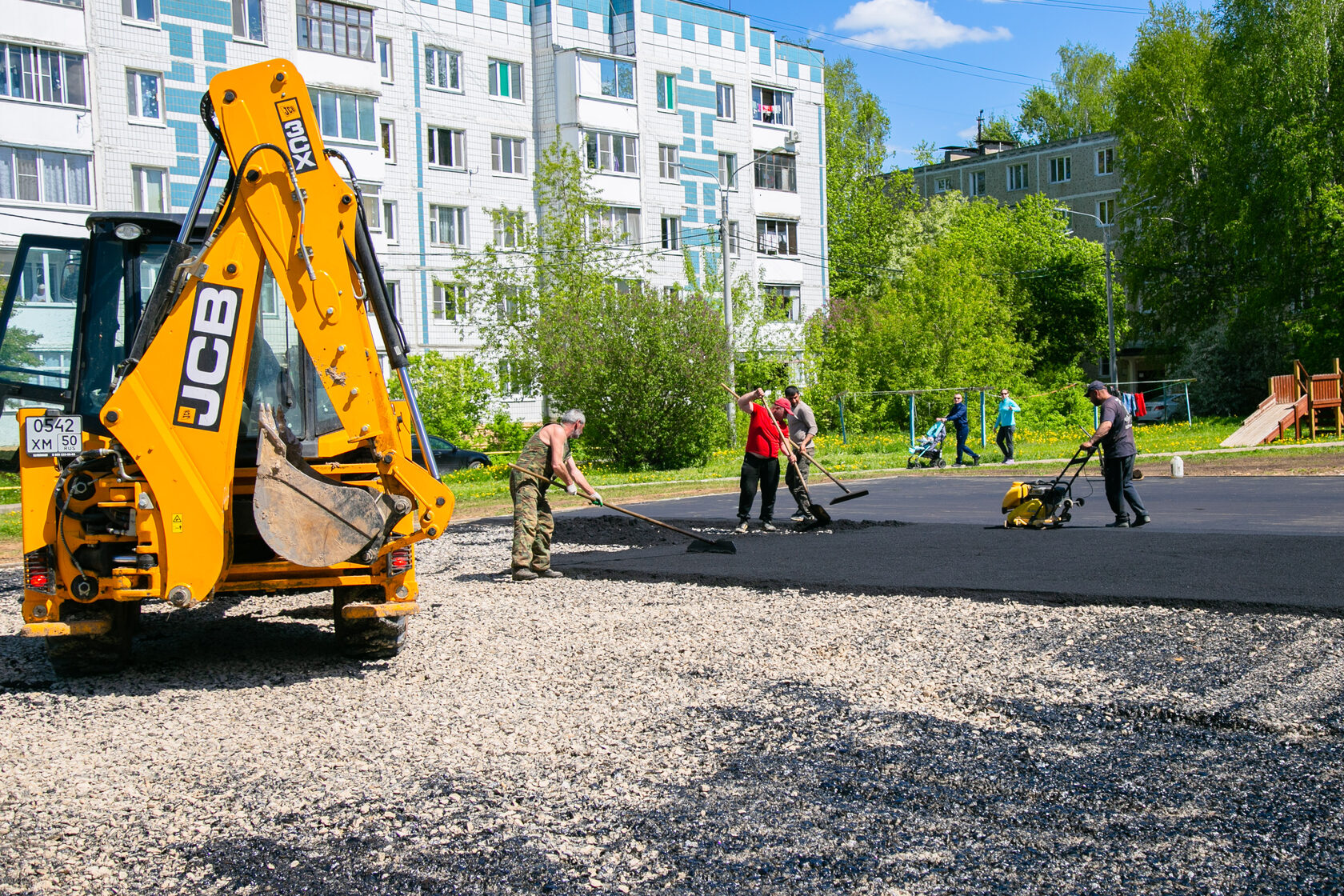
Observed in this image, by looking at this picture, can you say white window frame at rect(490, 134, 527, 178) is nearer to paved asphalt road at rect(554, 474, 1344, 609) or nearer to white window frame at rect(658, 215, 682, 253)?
white window frame at rect(658, 215, 682, 253)

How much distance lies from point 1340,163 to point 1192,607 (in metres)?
37.1

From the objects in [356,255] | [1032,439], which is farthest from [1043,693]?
[1032,439]

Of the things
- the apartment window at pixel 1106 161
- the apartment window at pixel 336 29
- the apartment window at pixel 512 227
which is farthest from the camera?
the apartment window at pixel 1106 161

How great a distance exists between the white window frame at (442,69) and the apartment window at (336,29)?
8.81 feet

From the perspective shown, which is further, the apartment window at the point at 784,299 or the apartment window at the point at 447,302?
the apartment window at the point at 784,299

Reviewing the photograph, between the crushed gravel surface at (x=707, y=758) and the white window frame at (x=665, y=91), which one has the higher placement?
the white window frame at (x=665, y=91)

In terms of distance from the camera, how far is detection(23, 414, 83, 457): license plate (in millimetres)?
6801

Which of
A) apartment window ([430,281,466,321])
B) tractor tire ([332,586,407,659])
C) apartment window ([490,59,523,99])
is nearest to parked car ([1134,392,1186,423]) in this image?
apartment window ([430,281,466,321])

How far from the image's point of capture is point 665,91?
45.9m

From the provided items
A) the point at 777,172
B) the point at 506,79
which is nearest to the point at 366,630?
the point at 506,79

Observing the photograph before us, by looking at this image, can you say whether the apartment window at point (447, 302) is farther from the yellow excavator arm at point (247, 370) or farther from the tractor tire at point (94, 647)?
the yellow excavator arm at point (247, 370)

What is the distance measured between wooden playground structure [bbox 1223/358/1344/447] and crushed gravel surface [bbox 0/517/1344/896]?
76.4 feet

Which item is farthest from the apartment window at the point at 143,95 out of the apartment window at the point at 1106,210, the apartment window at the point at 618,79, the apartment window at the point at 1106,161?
the apartment window at the point at 1106,210

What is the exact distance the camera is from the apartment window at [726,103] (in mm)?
48750
